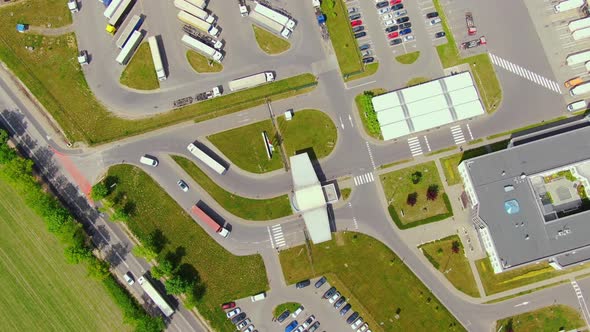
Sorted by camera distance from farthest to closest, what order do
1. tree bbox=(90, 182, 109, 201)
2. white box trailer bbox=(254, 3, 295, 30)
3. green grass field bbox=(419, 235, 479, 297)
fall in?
white box trailer bbox=(254, 3, 295, 30) < green grass field bbox=(419, 235, 479, 297) < tree bbox=(90, 182, 109, 201)

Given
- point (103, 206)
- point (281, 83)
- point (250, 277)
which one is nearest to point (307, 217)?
point (250, 277)

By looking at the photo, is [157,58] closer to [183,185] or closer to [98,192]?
[183,185]

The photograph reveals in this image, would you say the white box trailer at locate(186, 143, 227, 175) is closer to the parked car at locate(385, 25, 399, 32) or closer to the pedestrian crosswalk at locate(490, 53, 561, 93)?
the parked car at locate(385, 25, 399, 32)

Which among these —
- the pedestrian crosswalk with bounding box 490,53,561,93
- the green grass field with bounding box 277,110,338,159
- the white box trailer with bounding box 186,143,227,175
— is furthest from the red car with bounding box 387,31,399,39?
the white box trailer with bounding box 186,143,227,175

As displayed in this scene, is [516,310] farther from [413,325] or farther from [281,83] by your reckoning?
[281,83]

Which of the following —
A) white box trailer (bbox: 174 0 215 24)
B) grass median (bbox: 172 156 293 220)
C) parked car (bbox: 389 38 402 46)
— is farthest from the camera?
parked car (bbox: 389 38 402 46)

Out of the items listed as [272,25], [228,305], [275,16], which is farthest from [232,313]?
[275,16]

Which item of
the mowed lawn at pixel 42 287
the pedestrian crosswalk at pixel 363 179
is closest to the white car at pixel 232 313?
the mowed lawn at pixel 42 287

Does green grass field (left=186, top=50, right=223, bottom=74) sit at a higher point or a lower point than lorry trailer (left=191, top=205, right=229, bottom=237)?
higher
